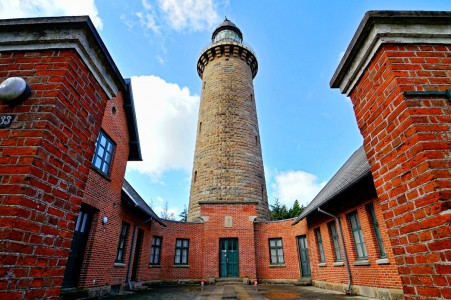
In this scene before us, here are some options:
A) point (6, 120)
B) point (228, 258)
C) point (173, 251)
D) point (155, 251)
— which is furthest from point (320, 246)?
point (6, 120)

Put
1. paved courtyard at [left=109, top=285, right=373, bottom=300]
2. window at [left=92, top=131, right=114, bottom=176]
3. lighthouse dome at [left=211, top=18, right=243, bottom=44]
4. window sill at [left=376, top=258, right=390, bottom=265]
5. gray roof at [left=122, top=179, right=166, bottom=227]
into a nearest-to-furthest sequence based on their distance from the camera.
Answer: window sill at [left=376, top=258, right=390, bottom=265] → paved courtyard at [left=109, top=285, right=373, bottom=300] → window at [left=92, top=131, right=114, bottom=176] → gray roof at [left=122, top=179, right=166, bottom=227] → lighthouse dome at [left=211, top=18, right=243, bottom=44]

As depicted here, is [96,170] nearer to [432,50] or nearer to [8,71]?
[8,71]

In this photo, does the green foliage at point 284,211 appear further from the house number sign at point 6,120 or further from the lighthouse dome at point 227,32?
the house number sign at point 6,120

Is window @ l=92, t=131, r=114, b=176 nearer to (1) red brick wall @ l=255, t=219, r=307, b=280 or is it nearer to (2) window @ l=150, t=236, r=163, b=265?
(2) window @ l=150, t=236, r=163, b=265

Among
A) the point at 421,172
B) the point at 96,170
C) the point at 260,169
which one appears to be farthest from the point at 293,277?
the point at 421,172

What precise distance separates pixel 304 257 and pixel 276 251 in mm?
1780

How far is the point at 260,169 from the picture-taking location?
62.7ft

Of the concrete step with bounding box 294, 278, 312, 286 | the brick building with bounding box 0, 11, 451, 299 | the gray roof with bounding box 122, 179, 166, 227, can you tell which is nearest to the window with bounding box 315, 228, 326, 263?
the concrete step with bounding box 294, 278, 312, 286

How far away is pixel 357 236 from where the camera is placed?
30.3 ft

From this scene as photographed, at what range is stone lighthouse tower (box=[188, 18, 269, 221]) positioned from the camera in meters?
17.3

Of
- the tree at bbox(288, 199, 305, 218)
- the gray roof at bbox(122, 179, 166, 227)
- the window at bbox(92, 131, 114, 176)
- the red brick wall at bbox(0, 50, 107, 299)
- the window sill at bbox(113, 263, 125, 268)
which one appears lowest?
the window sill at bbox(113, 263, 125, 268)

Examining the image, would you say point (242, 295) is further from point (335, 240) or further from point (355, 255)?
point (335, 240)

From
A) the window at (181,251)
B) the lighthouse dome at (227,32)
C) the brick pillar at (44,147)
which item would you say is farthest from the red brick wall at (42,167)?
the lighthouse dome at (227,32)

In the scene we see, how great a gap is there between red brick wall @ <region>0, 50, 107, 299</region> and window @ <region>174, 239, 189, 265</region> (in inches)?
553
